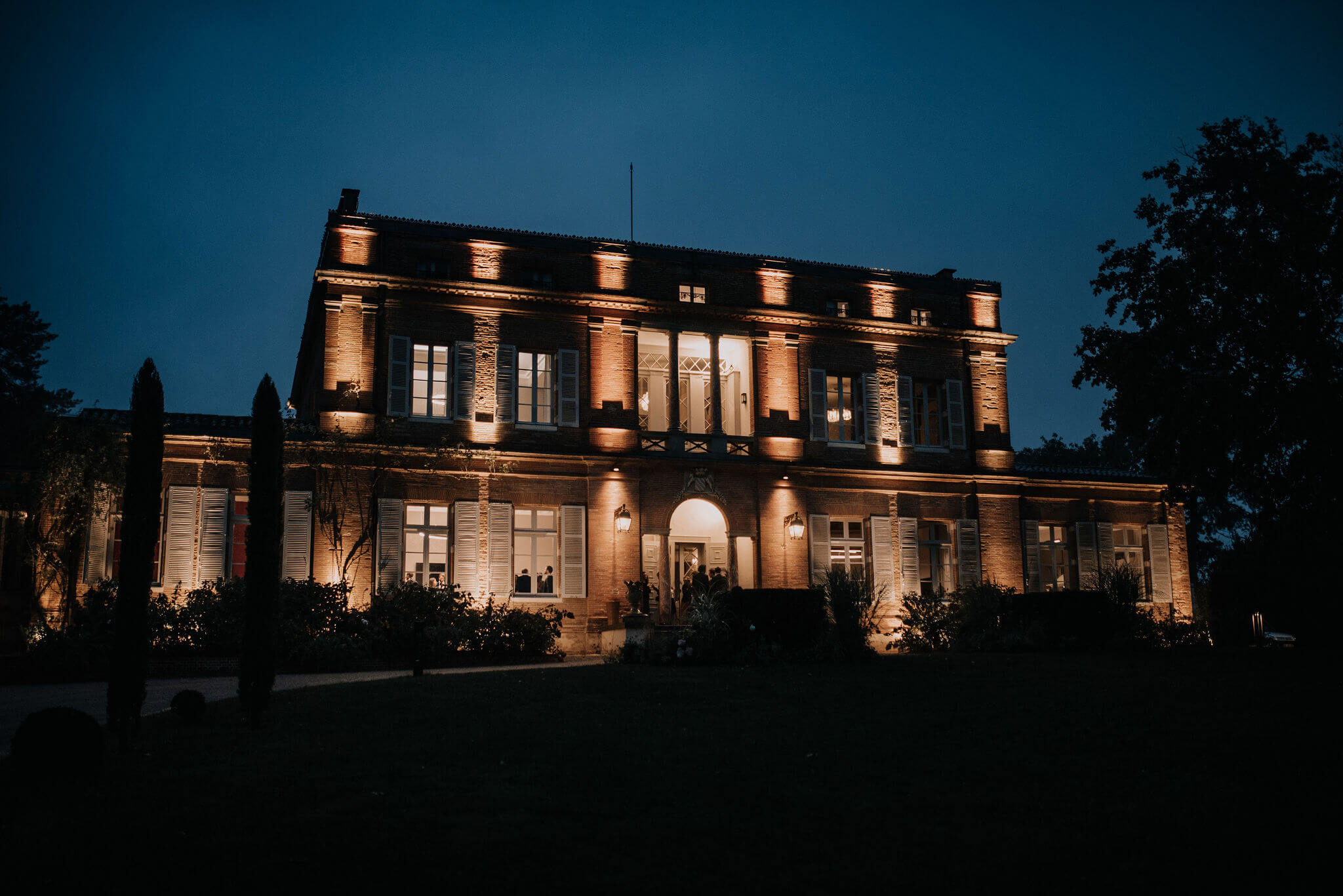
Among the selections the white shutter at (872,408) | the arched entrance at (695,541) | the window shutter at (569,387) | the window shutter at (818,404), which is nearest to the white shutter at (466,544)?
the window shutter at (569,387)

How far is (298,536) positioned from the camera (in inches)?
763

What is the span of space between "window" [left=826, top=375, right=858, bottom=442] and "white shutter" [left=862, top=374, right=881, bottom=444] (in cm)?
23

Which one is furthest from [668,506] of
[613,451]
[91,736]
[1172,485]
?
[91,736]

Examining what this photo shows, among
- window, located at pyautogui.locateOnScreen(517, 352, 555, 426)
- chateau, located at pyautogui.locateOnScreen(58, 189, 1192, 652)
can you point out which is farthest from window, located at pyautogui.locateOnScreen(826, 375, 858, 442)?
window, located at pyautogui.locateOnScreen(517, 352, 555, 426)

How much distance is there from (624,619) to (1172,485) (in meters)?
9.63

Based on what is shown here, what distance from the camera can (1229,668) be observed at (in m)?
11.9

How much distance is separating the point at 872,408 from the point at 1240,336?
8.74 metres

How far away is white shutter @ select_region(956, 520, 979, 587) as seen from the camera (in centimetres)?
2348

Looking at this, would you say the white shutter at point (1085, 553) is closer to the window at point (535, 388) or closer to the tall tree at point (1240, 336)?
the tall tree at point (1240, 336)

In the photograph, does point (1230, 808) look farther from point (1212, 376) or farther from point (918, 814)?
point (1212, 376)

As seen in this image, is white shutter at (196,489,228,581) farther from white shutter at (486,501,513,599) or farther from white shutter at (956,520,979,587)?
white shutter at (956,520,979,587)

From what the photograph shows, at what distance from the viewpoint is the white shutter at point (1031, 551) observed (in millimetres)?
24219

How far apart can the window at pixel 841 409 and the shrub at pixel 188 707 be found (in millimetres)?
16127

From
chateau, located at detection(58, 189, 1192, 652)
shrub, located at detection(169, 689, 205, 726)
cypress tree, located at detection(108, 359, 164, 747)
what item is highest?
chateau, located at detection(58, 189, 1192, 652)
